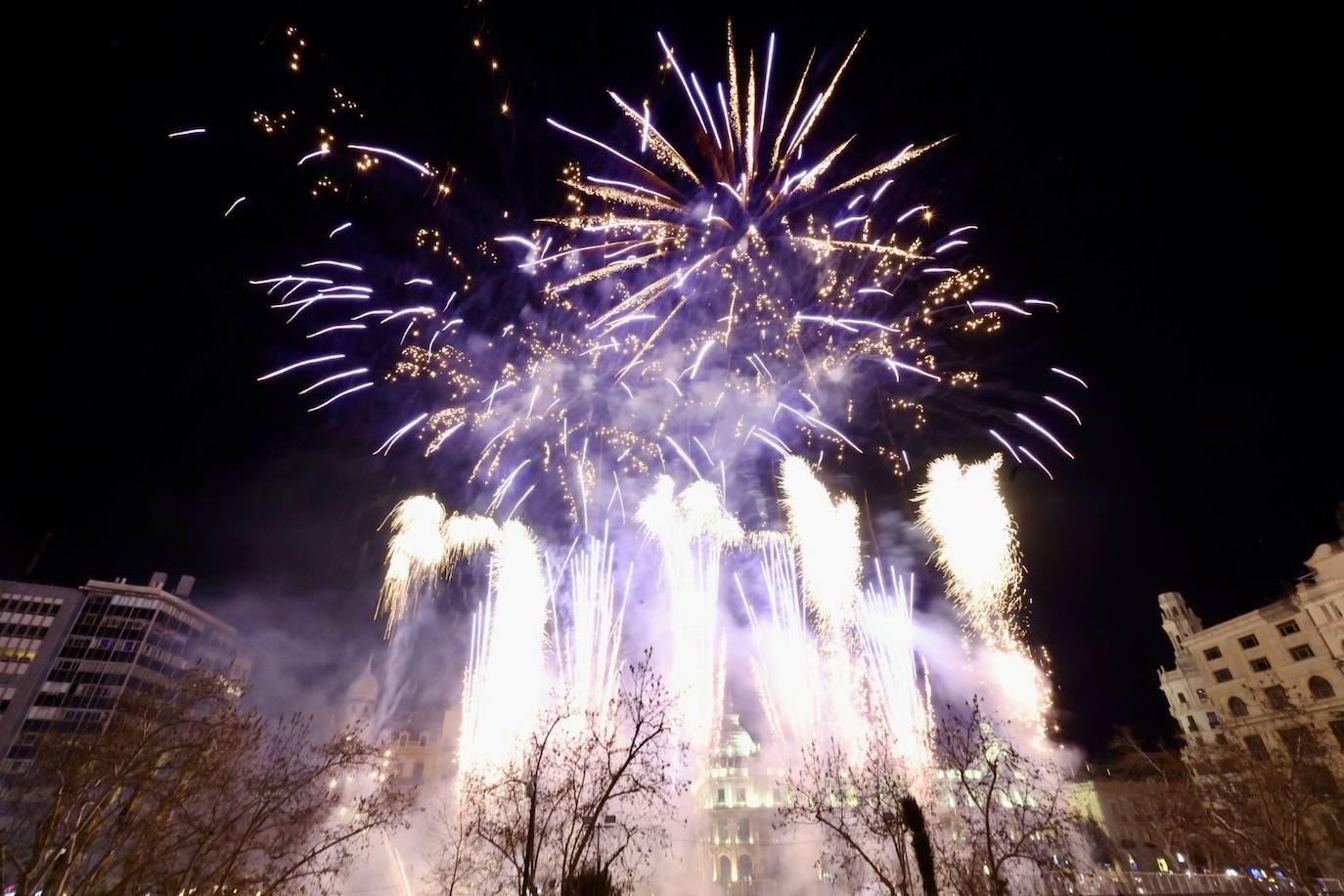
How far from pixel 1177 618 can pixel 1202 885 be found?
4435cm

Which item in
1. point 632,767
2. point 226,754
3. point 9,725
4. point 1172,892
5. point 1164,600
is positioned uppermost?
point 1164,600

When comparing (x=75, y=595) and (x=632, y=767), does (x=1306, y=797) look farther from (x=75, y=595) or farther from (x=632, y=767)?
(x=75, y=595)

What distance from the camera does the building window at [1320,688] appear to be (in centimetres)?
4531

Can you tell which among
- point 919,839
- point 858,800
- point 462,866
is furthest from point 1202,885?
point 462,866

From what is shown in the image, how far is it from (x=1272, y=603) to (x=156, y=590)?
119329 mm

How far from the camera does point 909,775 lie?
4284 centimetres

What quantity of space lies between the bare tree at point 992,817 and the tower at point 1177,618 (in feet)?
56.7

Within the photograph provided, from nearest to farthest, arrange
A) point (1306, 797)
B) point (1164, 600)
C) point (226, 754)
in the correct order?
point (226, 754) → point (1306, 797) → point (1164, 600)

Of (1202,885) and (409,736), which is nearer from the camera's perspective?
(1202,885)

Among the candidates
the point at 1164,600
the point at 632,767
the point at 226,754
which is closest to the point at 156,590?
the point at 632,767

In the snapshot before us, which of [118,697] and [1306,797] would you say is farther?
[118,697]

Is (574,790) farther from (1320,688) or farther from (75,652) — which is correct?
(75,652)

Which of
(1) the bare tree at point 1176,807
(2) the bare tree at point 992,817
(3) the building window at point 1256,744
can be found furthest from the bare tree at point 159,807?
(3) the building window at point 1256,744

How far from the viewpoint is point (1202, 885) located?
2822 centimetres
